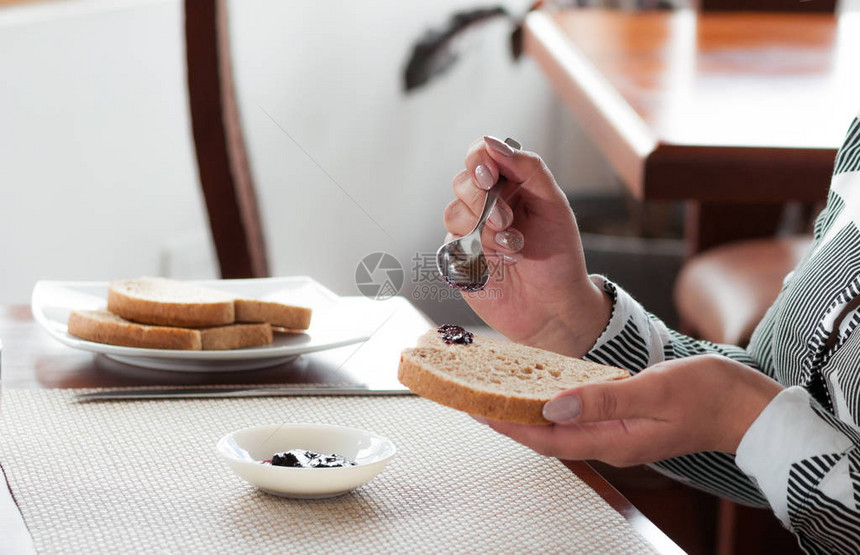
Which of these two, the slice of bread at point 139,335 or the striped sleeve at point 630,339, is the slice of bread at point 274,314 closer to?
the slice of bread at point 139,335

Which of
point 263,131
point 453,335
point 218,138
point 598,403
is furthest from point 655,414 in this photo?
point 218,138

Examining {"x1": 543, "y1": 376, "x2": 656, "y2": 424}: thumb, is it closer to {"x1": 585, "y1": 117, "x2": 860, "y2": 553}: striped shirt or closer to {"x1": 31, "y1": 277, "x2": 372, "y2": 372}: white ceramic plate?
{"x1": 585, "y1": 117, "x2": 860, "y2": 553}: striped shirt

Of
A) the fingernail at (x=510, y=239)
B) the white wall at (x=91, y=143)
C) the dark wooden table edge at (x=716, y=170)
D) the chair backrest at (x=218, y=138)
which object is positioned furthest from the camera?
the white wall at (x=91, y=143)

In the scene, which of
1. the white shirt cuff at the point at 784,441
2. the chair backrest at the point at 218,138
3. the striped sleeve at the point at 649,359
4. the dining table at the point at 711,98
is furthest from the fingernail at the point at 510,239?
the chair backrest at the point at 218,138

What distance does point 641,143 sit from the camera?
43.5 inches

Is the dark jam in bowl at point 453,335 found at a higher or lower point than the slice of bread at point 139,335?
higher

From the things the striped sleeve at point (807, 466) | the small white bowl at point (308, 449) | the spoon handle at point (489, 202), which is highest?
→ the spoon handle at point (489, 202)

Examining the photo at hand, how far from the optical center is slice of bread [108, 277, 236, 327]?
0.83 meters

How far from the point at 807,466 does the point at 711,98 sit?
796 mm

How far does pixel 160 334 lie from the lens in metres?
0.81

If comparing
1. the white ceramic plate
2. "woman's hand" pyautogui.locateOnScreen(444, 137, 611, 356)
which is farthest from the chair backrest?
"woman's hand" pyautogui.locateOnScreen(444, 137, 611, 356)

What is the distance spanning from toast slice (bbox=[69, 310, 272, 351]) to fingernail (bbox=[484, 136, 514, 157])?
27 cm

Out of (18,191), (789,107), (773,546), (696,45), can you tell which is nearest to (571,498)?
(789,107)

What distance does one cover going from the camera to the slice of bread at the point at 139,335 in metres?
0.81
